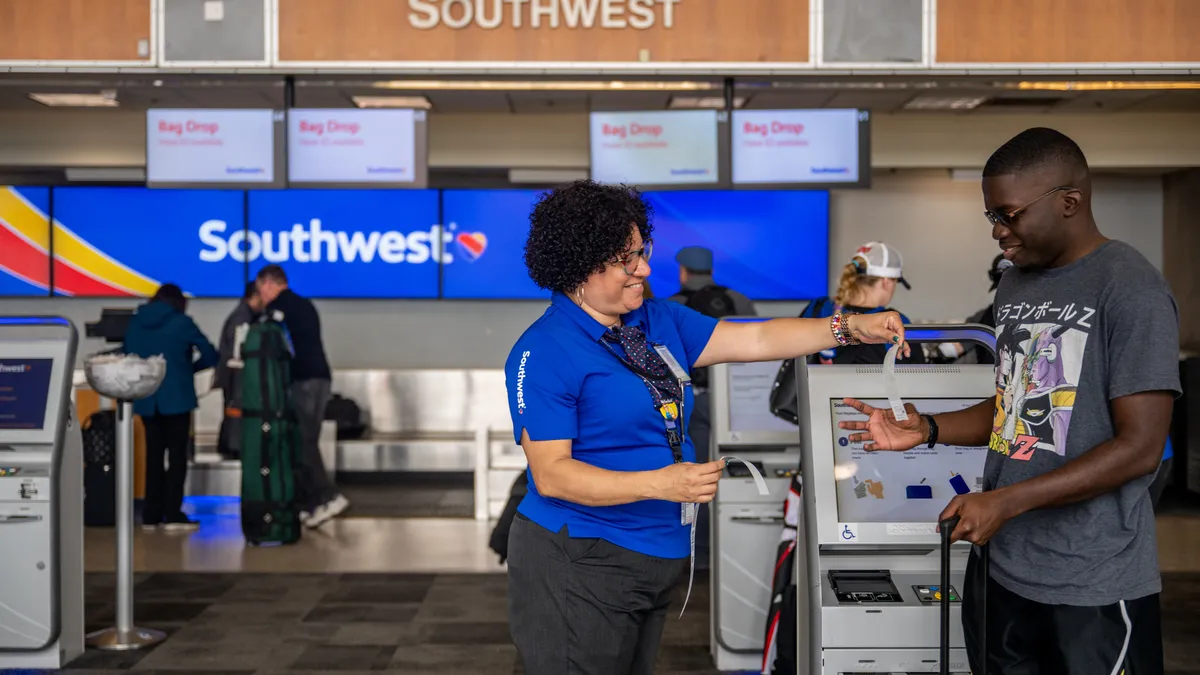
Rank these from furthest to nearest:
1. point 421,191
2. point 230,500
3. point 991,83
A: point 421,191 → point 230,500 → point 991,83

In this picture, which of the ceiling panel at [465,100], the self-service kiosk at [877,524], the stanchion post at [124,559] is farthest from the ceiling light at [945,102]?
the stanchion post at [124,559]

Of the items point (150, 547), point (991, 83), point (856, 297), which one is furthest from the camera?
point (150, 547)

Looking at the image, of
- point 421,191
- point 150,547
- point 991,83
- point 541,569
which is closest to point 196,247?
point 421,191

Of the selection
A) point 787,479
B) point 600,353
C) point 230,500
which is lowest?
point 230,500

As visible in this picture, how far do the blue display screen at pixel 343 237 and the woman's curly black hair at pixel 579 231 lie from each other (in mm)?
7631

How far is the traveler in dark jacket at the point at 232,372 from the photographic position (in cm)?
728

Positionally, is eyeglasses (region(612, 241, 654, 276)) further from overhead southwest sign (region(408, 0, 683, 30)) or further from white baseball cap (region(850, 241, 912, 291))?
overhead southwest sign (region(408, 0, 683, 30))

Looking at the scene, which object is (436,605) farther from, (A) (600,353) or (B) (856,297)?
(A) (600,353)

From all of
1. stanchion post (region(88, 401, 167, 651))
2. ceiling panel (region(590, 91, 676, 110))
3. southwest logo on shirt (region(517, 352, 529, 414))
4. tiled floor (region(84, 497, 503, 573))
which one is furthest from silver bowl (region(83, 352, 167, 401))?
ceiling panel (region(590, 91, 676, 110))

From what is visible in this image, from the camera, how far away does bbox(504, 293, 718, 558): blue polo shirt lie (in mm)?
1993

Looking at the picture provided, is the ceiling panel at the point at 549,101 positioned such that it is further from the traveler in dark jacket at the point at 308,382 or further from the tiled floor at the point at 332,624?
the tiled floor at the point at 332,624

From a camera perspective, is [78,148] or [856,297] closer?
[856,297]

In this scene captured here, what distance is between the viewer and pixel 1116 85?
593 centimetres

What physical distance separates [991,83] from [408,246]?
17.7ft
